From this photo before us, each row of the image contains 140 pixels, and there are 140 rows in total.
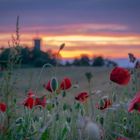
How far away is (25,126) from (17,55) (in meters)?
0.45

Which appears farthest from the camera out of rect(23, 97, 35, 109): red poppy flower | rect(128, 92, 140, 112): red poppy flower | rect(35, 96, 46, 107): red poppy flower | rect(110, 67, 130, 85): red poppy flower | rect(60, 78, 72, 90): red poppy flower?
rect(60, 78, 72, 90): red poppy flower

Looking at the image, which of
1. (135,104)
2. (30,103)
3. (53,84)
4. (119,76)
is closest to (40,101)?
(30,103)

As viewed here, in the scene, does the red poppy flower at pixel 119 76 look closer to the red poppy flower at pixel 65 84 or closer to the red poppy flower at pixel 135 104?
the red poppy flower at pixel 65 84

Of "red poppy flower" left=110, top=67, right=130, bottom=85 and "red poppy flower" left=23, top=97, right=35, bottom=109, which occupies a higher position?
"red poppy flower" left=110, top=67, right=130, bottom=85

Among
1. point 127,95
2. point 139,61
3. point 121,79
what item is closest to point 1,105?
point 121,79

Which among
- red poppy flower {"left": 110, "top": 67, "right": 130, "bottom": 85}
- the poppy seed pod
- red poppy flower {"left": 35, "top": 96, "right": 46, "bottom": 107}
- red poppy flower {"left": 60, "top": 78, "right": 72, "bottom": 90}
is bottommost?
red poppy flower {"left": 35, "top": 96, "right": 46, "bottom": 107}

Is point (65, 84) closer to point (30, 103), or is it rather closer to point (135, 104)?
point (30, 103)

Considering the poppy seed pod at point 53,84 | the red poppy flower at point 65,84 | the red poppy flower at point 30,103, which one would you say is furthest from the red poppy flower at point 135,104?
the red poppy flower at point 65,84

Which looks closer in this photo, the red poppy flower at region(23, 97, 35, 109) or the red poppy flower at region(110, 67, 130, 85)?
the red poppy flower at region(110, 67, 130, 85)

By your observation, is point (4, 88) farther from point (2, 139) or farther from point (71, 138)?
point (71, 138)

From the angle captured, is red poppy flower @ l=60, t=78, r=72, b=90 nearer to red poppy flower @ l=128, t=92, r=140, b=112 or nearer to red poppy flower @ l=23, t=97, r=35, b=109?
red poppy flower @ l=23, t=97, r=35, b=109

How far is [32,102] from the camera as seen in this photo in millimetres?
3523

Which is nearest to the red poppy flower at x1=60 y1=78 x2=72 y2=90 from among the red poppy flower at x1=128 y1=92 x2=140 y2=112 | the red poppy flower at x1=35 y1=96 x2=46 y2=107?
the red poppy flower at x1=35 y1=96 x2=46 y2=107

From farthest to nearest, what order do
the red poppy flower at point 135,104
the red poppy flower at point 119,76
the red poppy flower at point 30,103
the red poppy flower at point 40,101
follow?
the red poppy flower at point 40,101
the red poppy flower at point 30,103
the red poppy flower at point 119,76
the red poppy flower at point 135,104
